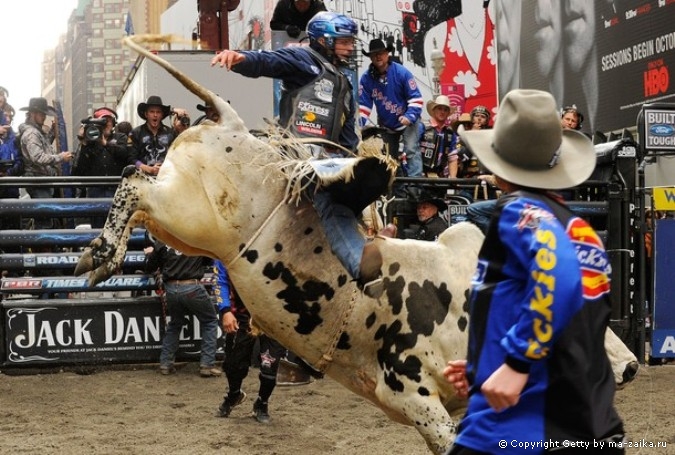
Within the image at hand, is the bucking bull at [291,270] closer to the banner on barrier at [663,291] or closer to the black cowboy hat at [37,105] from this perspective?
the banner on barrier at [663,291]

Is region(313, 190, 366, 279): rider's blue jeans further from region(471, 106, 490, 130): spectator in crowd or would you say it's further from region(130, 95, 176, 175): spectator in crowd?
region(471, 106, 490, 130): spectator in crowd

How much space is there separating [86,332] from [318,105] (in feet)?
16.1

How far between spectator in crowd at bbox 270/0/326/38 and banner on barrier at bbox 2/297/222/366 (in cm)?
305

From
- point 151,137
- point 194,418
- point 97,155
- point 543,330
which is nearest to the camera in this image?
point 543,330

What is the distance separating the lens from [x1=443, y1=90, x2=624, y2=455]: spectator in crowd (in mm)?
2695

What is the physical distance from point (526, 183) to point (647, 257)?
26.6ft

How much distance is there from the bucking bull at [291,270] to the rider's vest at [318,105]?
1.15 metres

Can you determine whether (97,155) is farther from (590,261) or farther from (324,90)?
(590,261)

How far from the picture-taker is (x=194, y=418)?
7.98m

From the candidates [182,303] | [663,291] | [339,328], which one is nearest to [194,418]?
[182,303]

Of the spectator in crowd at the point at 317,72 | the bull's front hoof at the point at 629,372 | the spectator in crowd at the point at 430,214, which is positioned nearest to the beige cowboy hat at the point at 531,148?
the bull's front hoof at the point at 629,372

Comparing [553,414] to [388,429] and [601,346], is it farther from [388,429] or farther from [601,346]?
[388,429]

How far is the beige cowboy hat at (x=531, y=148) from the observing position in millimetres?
2912

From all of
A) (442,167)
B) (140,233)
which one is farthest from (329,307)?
(442,167)
